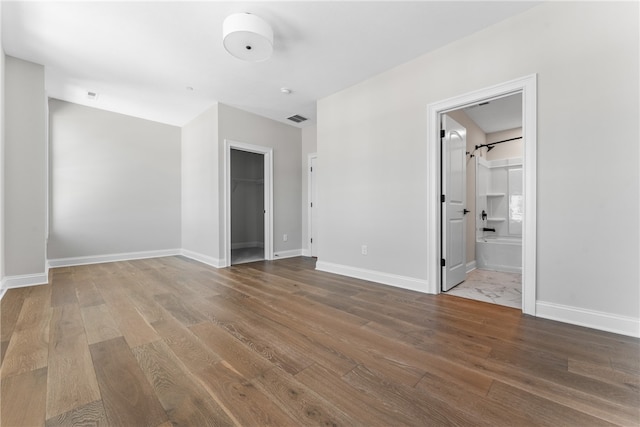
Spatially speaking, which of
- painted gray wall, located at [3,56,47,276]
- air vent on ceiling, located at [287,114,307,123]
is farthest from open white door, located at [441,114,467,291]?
painted gray wall, located at [3,56,47,276]

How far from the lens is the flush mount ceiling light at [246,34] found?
223cm

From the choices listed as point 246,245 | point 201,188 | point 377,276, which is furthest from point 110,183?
point 377,276

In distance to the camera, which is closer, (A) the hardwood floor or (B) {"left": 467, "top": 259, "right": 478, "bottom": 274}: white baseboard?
(A) the hardwood floor

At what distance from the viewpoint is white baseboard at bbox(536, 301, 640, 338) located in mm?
1879

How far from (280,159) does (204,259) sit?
7.70ft

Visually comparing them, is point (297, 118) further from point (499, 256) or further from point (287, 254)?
point (499, 256)

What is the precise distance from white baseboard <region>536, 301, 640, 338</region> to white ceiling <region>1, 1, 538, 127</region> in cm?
254

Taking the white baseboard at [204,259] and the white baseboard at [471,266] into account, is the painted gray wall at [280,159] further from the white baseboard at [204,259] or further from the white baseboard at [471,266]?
the white baseboard at [471,266]

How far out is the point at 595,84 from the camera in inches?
78.8

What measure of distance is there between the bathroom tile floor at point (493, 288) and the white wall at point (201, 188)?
141 inches

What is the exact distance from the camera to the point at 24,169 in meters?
3.14

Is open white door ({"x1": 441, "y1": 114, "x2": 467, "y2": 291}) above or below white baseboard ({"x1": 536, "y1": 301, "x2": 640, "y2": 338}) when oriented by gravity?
above

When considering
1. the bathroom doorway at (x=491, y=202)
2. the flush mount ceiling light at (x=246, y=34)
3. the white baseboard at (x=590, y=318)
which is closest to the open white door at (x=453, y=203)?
the bathroom doorway at (x=491, y=202)

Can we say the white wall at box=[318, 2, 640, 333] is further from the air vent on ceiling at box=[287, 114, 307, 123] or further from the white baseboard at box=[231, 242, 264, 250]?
the white baseboard at box=[231, 242, 264, 250]
